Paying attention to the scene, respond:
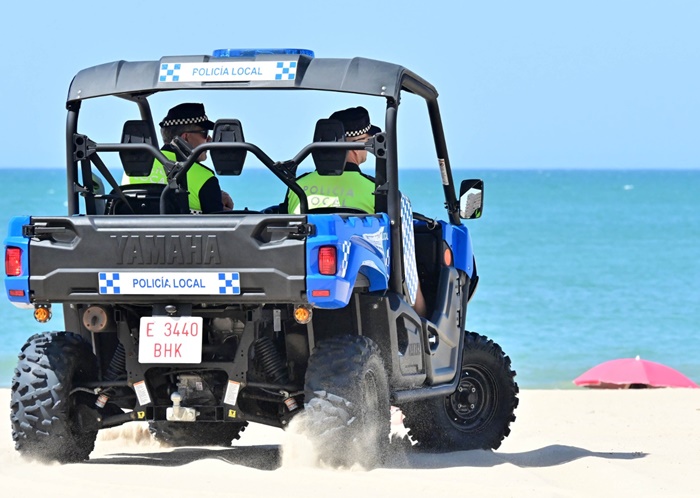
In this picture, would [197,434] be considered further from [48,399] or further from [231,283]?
[231,283]

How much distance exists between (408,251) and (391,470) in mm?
1205

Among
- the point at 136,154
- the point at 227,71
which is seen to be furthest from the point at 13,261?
the point at 227,71

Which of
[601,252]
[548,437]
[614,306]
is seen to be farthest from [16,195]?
[548,437]

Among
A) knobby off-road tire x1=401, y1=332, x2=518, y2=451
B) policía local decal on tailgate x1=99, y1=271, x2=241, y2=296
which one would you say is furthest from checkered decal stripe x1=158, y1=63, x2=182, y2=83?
knobby off-road tire x1=401, y1=332, x2=518, y2=451

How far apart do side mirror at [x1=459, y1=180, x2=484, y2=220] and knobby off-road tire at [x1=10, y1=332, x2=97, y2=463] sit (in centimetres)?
242

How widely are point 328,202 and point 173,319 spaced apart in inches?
42.9

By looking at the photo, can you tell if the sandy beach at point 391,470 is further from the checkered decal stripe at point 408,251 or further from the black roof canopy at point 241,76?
the black roof canopy at point 241,76

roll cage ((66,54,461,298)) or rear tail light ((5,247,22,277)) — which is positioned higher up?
roll cage ((66,54,461,298))

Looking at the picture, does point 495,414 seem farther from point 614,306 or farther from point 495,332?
point 614,306

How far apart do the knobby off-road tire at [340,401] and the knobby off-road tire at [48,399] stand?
120 cm

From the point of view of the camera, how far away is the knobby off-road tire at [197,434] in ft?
32.0

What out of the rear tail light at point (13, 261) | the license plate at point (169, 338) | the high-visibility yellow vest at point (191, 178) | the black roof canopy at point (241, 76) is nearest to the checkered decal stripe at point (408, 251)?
the black roof canopy at point (241, 76)

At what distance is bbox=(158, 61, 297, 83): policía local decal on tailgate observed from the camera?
326 inches

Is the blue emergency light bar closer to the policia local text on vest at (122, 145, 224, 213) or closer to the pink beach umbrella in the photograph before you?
the policia local text on vest at (122, 145, 224, 213)
